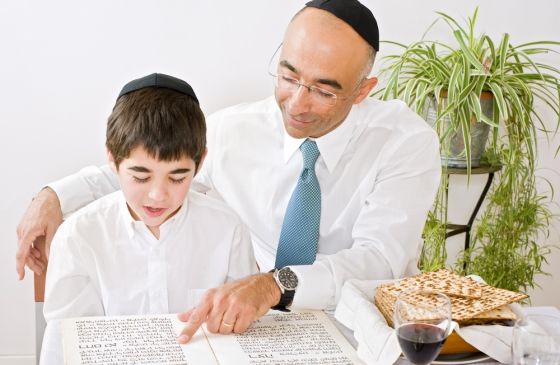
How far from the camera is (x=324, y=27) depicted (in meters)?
2.28

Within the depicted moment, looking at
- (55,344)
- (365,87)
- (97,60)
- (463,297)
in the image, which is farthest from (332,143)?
(97,60)

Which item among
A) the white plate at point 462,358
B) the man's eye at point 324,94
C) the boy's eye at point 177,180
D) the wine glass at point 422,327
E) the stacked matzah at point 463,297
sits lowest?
the white plate at point 462,358

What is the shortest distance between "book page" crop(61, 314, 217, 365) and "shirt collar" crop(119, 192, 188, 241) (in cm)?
30

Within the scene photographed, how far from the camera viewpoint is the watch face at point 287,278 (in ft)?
6.47

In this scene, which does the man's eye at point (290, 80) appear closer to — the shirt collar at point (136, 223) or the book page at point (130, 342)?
the shirt collar at point (136, 223)

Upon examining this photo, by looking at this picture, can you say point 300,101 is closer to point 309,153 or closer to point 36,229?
point 309,153

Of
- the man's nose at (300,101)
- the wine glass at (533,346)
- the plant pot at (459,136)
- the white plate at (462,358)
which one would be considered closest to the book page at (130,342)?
the white plate at (462,358)

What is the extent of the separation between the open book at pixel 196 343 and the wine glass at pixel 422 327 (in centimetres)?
20

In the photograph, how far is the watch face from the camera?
1.97 meters

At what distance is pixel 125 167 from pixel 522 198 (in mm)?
2091

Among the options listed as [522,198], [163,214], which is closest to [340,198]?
[163,214]

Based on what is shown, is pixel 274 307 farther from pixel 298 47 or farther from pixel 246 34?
pixel 246 34

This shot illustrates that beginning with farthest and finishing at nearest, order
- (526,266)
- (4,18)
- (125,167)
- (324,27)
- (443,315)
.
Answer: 1. (526,266)
2. (4,18)
3. (324,27)
4. (125,167)
5. (443,315)

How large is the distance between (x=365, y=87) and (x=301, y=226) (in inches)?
16.9
